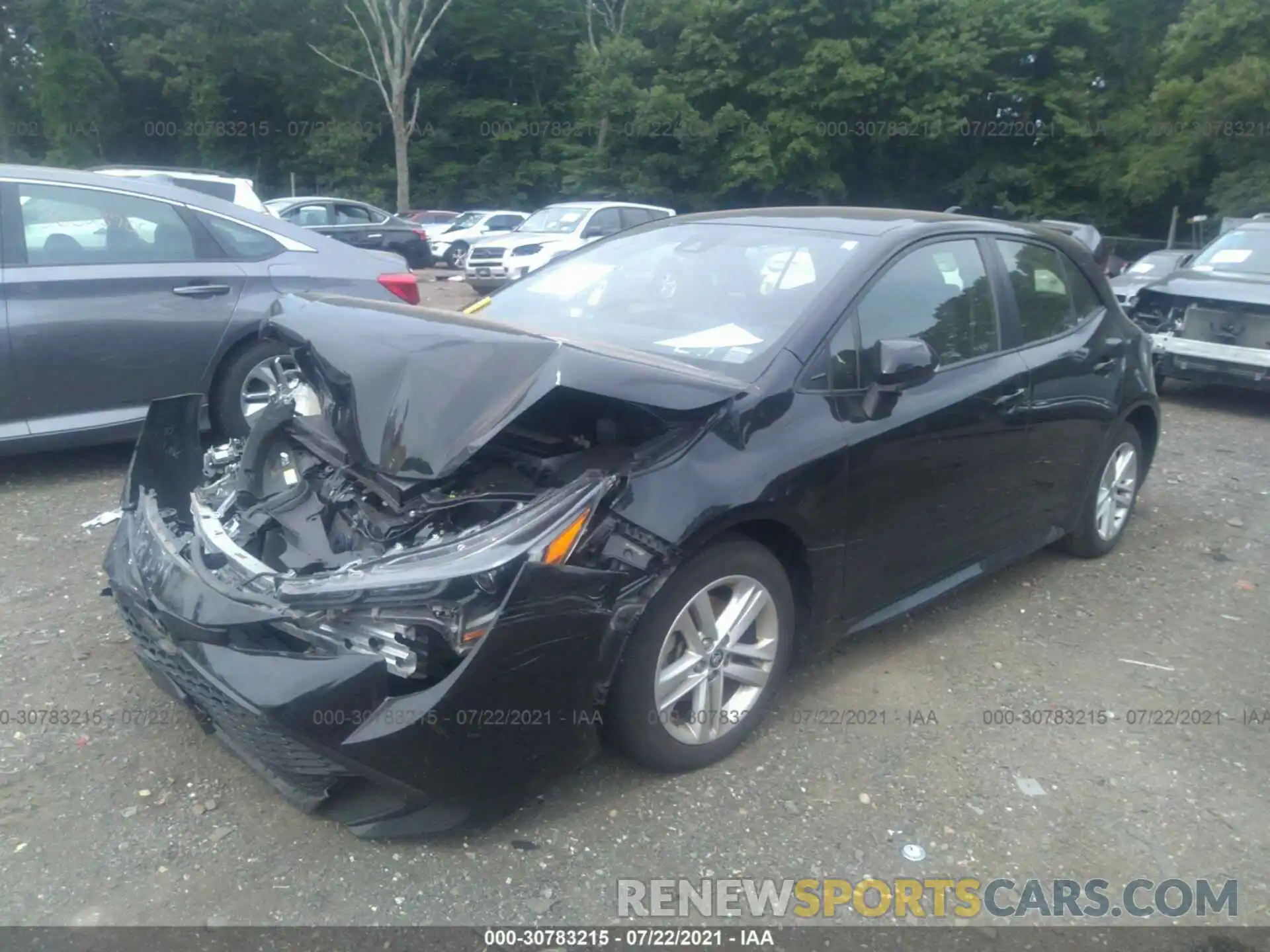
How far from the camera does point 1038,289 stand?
15.1ft

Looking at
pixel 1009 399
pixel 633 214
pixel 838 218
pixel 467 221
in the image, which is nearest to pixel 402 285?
pixel 838 218

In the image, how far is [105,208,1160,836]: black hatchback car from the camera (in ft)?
8.76

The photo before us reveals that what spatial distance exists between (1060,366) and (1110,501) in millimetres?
1071

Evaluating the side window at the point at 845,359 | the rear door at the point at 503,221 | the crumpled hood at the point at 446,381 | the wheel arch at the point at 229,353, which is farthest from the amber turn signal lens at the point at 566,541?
the rear door at the point at 503,221

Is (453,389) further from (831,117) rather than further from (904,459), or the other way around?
(831,117)

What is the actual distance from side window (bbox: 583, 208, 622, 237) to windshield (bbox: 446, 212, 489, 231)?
8590 millimetres

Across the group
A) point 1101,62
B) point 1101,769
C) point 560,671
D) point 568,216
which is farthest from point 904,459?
point 1101,62

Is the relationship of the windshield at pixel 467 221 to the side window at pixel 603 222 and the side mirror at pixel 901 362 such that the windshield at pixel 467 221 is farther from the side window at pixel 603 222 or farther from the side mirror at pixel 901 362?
the side mirror at pixel 901 362

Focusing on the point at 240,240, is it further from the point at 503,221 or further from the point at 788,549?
the point at 503,221

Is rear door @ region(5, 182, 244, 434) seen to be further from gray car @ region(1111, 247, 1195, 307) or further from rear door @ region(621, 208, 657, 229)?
rear door @ region(621, 208, 657, 229)

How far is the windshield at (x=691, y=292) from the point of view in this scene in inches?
143

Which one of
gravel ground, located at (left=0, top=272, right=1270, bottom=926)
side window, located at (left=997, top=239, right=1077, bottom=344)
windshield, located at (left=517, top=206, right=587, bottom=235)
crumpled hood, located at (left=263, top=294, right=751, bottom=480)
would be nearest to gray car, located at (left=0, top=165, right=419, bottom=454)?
gravel ground, located at (left=0, top=272, right=1270, bottom=926)

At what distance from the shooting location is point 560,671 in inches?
109

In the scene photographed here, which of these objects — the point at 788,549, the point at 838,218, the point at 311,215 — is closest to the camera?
the point at 788,549
